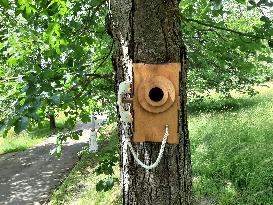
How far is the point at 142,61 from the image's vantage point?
188cm

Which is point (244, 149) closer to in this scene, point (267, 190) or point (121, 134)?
point (267, 190)

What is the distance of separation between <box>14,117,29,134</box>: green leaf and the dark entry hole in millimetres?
616

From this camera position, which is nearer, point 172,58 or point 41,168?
point 172,58

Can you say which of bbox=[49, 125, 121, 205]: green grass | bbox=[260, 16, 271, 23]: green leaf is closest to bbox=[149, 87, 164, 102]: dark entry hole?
bbox=[260, 16, 271, 23]: green leaf

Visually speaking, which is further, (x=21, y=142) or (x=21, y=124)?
(x=21, y=142)

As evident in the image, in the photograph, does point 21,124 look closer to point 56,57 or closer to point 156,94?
point 156,94

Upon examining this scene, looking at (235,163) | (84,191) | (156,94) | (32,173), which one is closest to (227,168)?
(235,163)

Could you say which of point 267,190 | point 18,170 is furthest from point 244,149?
point 18,170

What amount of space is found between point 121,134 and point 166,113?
1.11 feet

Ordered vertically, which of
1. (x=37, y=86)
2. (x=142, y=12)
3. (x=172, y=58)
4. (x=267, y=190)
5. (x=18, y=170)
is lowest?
(x=18, y=170)

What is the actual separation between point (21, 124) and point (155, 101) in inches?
25.6

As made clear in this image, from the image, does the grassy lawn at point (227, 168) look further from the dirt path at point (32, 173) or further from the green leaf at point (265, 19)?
the green leaf at point (265, 19)

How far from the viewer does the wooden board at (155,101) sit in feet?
6.06

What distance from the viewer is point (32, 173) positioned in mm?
11062
